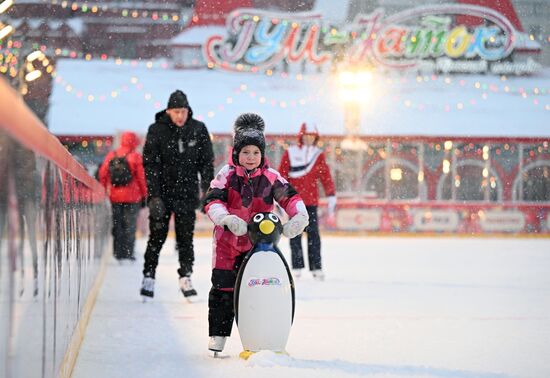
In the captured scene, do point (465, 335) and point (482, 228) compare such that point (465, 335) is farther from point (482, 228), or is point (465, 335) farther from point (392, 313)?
point (482, 228)

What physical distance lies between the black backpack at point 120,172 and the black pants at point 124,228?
265mm

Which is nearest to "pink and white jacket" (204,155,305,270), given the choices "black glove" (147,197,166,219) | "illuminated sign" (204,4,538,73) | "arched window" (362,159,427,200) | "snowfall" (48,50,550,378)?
"snowfall" (48,50,550,378)

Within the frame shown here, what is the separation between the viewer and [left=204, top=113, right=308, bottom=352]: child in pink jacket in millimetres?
4598

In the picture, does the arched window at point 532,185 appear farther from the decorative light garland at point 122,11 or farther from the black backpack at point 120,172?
the decorative light garland at point 122,11

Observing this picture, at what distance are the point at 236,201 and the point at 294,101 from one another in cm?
2025

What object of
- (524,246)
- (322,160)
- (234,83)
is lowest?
(524,246)

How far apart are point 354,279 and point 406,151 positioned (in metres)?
13.8

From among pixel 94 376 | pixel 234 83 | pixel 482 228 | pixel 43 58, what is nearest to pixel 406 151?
pixel 482 228

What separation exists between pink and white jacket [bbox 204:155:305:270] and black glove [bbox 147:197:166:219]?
7.13 ft

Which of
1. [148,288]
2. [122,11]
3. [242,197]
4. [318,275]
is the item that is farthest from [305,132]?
[122,11]

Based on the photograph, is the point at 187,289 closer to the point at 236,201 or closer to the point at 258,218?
the point at 236,201

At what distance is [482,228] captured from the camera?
68.7 feet

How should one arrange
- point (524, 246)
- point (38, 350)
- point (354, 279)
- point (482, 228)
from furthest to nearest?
point (482, 228)
point (524, 246)
point (354, 279)
point (38, 350)

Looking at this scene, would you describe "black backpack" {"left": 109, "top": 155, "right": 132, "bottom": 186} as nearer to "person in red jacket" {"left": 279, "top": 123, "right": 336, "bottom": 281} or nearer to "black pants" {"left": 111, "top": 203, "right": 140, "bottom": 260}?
"black pants" {"left": 111, "top": 203, "right": 140, "bottom": 260}
